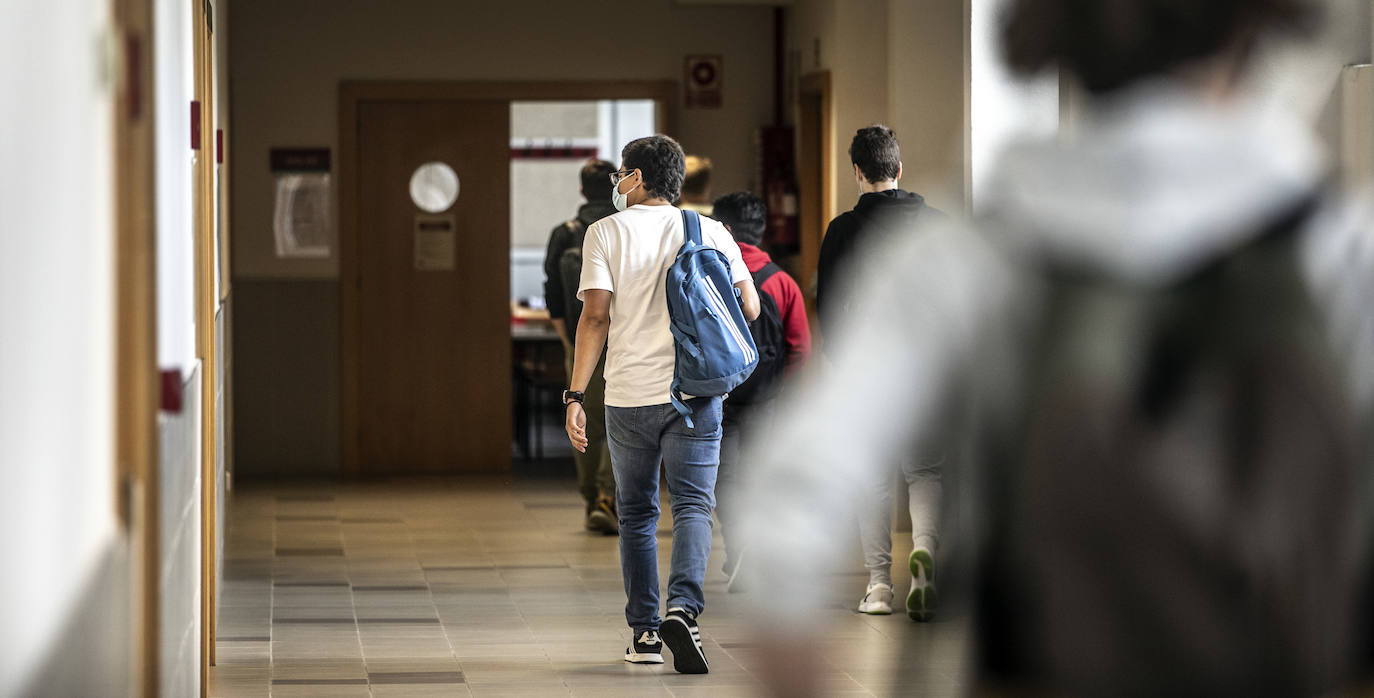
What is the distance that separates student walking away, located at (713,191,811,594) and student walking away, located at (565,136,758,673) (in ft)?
3.62

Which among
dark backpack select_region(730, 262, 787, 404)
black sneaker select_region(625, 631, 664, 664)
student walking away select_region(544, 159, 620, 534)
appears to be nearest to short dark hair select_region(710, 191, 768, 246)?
dark backpack select_region(730, 262, 787, 404)

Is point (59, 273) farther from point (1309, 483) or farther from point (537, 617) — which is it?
point (537, 617)

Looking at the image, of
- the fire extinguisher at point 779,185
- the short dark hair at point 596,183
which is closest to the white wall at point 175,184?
the short dark hair at point 596,183

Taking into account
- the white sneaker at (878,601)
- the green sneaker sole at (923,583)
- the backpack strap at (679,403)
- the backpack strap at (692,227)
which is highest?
the backpack strap at (692,227)

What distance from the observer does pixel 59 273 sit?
178 centimetres

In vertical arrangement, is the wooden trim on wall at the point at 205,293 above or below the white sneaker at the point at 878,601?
above

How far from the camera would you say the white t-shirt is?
4.77m

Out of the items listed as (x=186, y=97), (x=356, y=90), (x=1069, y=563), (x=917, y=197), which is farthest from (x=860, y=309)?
(x=356, y=90)

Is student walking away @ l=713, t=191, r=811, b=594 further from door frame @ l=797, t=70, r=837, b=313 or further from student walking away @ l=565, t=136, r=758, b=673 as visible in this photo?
door frame @ l=797, t=70, r=837, b=313

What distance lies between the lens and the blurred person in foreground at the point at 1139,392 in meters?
1.13

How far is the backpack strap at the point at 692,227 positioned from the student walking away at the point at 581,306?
2.23 m

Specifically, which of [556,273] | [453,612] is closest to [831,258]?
[453,612]

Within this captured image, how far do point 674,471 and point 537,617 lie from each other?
132cm

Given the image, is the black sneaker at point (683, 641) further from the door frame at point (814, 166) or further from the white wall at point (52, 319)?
the door frame at point (814, 166)
